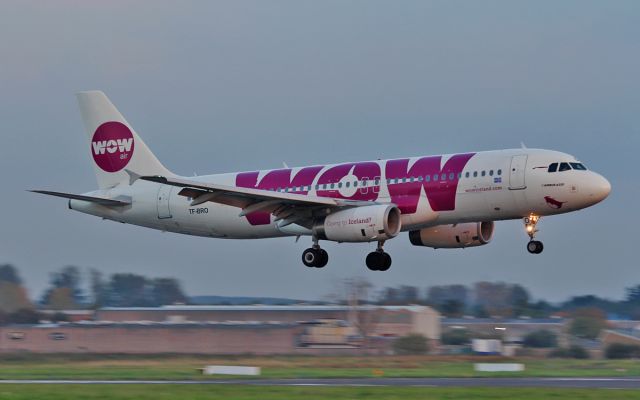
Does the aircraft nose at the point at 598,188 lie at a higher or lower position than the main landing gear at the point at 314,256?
higher

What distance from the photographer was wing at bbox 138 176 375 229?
5144 cm

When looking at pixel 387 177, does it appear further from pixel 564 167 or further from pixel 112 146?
pixel 112 146

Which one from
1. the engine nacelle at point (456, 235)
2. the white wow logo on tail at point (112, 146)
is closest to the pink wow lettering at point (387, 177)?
the engine nacelle at point (456, 235)

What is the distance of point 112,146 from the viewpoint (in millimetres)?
62594

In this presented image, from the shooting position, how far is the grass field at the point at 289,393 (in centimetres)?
3994

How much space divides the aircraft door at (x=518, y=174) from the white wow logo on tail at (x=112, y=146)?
2062cm

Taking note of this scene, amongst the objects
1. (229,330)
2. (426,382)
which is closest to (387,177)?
(426,382)

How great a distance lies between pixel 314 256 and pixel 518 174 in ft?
32.9

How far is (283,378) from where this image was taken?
5156 cm

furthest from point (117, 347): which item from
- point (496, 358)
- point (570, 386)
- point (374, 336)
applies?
point (570, 386)

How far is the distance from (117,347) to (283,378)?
21062mm

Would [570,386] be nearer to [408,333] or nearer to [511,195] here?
[511,195]

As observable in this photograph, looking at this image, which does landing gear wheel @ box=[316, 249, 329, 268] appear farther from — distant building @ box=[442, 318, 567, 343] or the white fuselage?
distant building @ box=[442, 318, 567, 343]

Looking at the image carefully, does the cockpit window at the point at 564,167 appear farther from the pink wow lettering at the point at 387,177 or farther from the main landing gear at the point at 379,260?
the main landing gear at the point at 379,260
